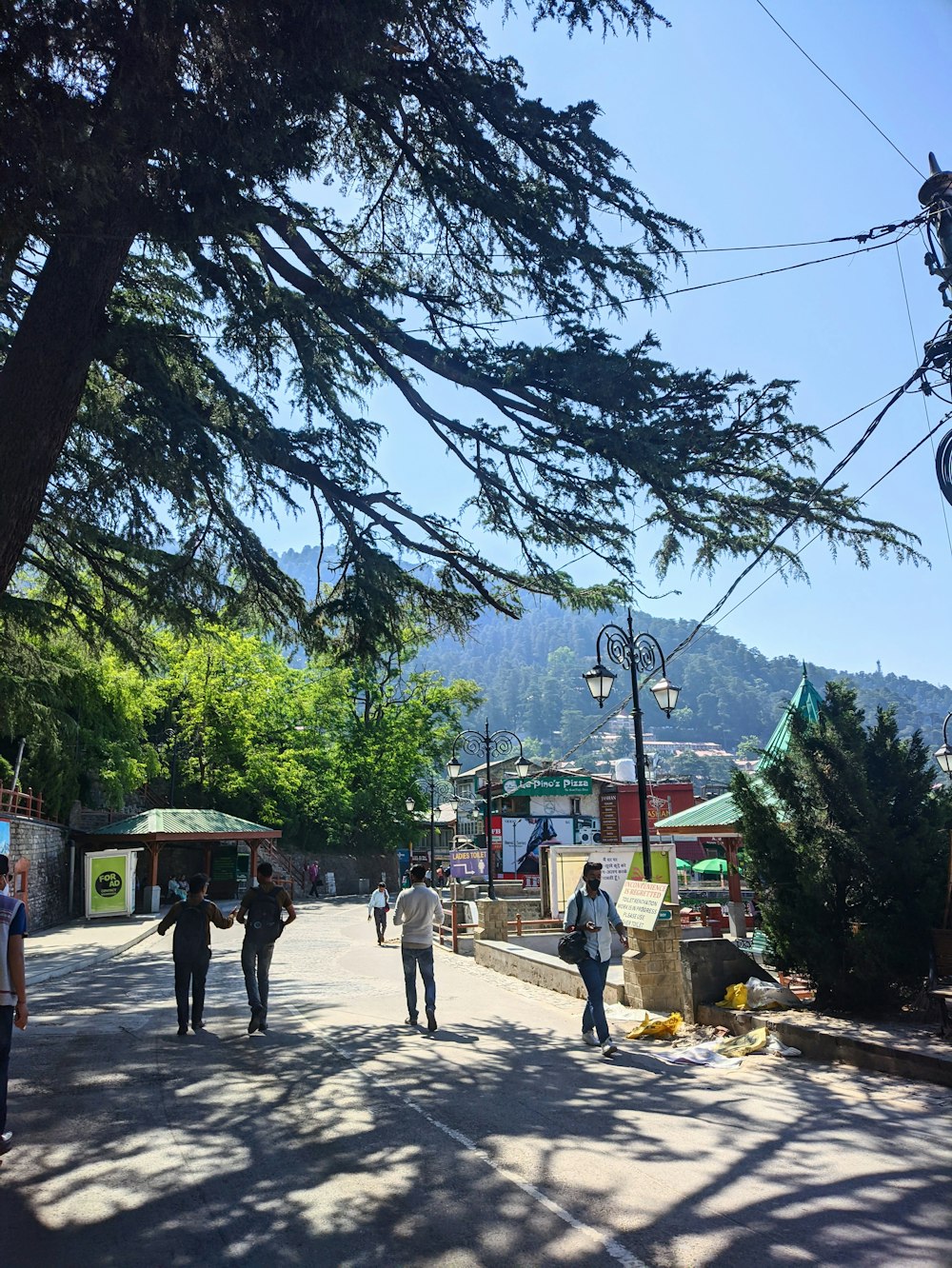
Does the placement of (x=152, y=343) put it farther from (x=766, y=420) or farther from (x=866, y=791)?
(x=866, y=791)

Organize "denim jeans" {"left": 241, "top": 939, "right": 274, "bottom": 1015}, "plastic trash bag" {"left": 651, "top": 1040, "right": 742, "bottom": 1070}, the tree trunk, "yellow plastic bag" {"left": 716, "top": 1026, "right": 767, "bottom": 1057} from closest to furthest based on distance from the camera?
the tree trunk → "plastic trash bag" {"left": 651, "top": 1040, "right": 742, "bottom": 1070} → "yellow plastic bag" {"left": 716, "top": 1026, "right": 767, "bottom": 1057} → "denim jeans" {"left": 241, "top": 939, "right": 274, "bottom": 1015}

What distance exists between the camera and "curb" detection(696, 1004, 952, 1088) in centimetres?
703

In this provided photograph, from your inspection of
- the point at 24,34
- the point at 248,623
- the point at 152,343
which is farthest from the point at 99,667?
the point at 24,34

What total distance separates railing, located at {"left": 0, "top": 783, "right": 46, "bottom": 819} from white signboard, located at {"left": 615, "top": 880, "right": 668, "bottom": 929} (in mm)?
16975

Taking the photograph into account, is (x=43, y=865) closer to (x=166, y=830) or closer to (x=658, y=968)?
(x=166, y=830)

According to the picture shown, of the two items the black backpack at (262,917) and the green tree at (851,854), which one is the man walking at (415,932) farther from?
the green tree at (851,854)

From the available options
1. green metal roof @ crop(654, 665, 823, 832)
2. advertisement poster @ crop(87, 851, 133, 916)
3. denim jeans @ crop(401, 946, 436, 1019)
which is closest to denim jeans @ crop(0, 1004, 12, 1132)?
denim jeans @ crop(401, 946, 436, 1019)

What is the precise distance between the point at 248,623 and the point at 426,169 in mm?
5598

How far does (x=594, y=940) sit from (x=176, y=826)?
23.9m

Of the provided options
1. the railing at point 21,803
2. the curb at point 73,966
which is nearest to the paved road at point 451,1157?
the curb at point 73,966

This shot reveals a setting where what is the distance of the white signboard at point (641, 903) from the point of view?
405 inches

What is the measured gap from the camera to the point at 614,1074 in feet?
25.0

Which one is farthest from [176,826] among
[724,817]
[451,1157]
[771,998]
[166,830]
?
[451,1157]

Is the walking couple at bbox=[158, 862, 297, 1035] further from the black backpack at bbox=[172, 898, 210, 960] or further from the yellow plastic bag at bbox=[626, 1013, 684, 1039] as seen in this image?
the yellow plastic bag at bbox=[626, 1013, 684, 1039]
